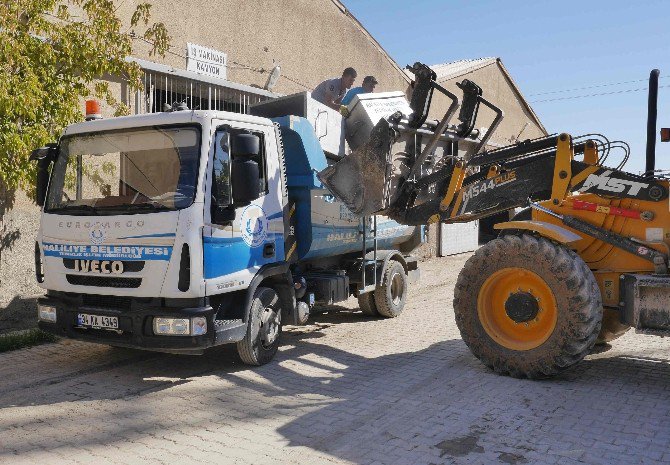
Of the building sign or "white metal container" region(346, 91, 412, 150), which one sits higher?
the building sign

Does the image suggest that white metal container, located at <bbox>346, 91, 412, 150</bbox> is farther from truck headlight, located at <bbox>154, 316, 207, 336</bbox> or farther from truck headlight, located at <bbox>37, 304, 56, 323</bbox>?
truck headlight, located at <bbox>37, 304, 56, 323</bbox>

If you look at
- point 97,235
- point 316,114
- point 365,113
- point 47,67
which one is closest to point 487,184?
point 365,113

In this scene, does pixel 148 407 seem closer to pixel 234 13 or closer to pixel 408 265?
pixel 408 265

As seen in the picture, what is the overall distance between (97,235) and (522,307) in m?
3.87

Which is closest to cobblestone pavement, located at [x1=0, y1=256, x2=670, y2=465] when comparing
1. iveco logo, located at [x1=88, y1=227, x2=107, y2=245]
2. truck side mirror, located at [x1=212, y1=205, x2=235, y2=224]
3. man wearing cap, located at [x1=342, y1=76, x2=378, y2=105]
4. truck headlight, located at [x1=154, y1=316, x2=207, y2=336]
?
truck headlight, located at [x1=154, y1=316, x2=207, y2=336]

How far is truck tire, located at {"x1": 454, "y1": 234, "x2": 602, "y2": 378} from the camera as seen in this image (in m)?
5.24

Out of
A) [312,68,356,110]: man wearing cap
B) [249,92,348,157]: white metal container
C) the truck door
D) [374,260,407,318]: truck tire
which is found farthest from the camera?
[312,68,356,110]: man wearing cap

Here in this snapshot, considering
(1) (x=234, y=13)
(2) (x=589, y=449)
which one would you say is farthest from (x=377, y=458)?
(1) (x=234, y=13)

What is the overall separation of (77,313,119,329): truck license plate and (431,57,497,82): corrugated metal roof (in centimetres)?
1235

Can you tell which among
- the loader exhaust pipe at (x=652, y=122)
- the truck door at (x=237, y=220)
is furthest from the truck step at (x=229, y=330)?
the loader exhaust pipe at (x=652, y=122)

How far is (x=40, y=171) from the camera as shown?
602 centimetres

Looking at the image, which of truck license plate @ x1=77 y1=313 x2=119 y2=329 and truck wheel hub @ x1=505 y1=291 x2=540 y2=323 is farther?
truck wheel hub @ x1=505 y1=291 x2=540 y2=323

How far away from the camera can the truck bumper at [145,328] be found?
525cm

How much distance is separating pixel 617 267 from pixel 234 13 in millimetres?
8407
